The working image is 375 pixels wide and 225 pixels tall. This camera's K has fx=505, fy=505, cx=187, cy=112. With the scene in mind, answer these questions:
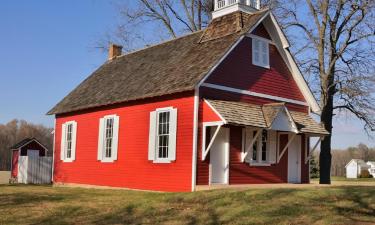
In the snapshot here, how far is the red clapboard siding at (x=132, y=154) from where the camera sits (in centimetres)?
1805

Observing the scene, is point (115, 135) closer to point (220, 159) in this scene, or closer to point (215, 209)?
point (220, 159)

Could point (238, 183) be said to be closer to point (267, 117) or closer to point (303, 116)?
point (267, 117)

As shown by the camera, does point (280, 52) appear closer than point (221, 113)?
No

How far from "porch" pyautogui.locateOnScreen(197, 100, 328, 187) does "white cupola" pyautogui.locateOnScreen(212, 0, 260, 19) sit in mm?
4362

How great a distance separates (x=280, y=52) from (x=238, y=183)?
246 inches

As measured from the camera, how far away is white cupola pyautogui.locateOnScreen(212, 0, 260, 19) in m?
20.7

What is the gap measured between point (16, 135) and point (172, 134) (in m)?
87.0

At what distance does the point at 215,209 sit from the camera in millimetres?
12914

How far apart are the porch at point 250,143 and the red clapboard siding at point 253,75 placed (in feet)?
3.21

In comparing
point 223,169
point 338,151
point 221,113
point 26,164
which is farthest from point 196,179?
point 338,151

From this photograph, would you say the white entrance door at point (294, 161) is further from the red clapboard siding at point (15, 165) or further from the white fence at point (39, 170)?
the red clapboard siding at point (15, 165)

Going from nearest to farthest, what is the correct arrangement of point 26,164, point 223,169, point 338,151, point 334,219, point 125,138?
1. point 334,219
2. point 223,169
3. point 125,138
4. point 26,164
5. point 338,151

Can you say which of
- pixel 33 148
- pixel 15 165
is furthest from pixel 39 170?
pixel 33 148

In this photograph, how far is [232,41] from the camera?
19.0m
